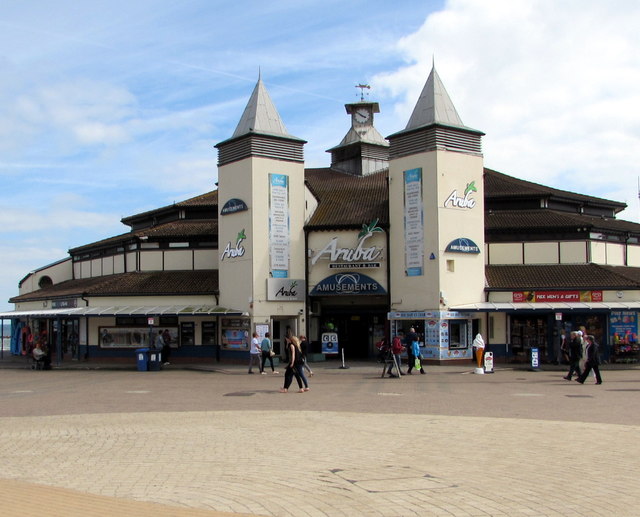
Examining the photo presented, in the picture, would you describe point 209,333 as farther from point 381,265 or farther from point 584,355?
point 584,355

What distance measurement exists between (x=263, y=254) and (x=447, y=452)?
23.2 meters

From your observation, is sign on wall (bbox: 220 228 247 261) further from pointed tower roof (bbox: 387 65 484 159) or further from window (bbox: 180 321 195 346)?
pointed tower roof (bbox: 387 65 484 159)

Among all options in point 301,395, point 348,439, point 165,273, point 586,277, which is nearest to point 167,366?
point 165,273

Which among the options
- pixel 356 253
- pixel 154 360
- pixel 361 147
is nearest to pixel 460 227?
pixel 356 253

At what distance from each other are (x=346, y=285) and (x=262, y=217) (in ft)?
16.6

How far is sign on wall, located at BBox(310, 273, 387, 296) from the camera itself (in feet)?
111

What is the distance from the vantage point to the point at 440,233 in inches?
1251

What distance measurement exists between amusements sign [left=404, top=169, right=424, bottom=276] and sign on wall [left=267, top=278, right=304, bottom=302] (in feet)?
17.1

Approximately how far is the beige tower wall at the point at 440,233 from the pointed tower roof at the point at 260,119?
19.8 ft

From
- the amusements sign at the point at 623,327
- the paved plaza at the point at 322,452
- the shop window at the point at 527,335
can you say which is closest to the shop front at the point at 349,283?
the shop window at the point at 527,335

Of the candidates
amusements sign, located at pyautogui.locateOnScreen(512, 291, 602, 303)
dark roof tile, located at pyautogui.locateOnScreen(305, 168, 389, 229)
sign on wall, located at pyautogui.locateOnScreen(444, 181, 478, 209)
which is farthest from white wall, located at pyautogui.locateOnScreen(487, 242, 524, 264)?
dark roof tile, located at pyautogui.locateOnScreen(305, 168, 389, 229)

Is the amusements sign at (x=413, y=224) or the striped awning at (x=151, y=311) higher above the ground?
the amusements sign at (x=413, y=224)

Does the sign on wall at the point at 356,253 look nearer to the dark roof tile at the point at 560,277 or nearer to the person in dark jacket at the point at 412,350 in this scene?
the dark roof tile at the point at 560,277

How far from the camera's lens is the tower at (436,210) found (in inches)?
1256
